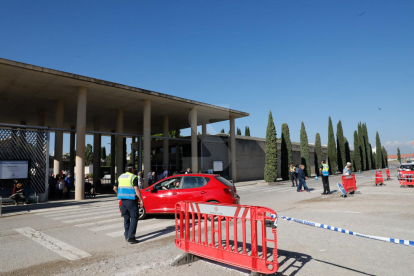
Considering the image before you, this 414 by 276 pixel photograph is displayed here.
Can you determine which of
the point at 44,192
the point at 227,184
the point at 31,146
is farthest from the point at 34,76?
the point at 227,184

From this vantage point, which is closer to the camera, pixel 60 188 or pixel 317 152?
pixel 60 188

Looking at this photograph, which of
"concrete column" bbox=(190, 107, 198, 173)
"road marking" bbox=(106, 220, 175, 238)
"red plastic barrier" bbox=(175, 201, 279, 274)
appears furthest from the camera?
"concrete column" bbox=(190, 107, 198, 173)

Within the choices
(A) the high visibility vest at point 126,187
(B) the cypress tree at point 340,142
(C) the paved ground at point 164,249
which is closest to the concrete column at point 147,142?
(C) the paved ground at point 164,249

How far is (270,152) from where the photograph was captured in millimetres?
30531

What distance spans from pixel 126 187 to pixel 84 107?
43.9 ft

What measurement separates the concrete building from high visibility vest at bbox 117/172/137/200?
11395mm

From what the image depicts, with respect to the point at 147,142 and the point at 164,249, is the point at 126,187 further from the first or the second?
the point at 147,142

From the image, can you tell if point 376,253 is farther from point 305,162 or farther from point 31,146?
point 305,162

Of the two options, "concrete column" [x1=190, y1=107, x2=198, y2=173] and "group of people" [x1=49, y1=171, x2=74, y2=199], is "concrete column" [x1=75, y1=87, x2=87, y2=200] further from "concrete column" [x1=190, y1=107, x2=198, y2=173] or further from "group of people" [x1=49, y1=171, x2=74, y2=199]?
"concrete column" [x1=190, y1=107, x2=198, y2=173]

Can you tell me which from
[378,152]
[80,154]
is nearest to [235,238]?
[80,154]

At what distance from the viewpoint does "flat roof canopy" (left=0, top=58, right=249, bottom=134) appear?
54.6ft

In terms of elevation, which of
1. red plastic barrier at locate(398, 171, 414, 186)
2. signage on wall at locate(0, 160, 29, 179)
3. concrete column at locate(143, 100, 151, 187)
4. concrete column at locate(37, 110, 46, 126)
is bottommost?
→ red plastic barrier at locate(398, 171, 414, 186)

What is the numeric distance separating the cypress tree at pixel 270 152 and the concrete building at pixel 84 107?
11.0ft

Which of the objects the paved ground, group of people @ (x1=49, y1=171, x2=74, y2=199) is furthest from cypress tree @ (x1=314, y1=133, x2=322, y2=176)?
group of people @ (x1=49, y1=171, x2=74, y2=199)
